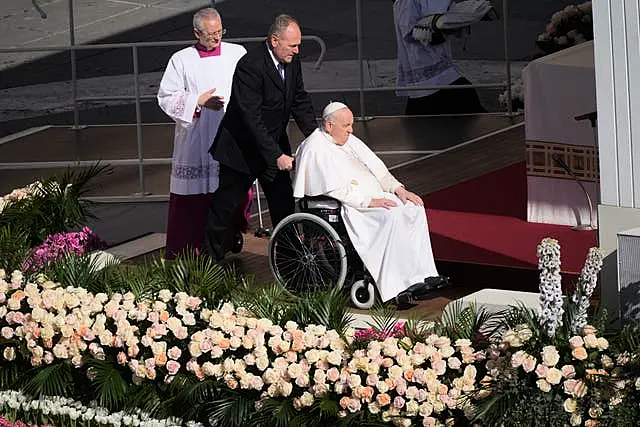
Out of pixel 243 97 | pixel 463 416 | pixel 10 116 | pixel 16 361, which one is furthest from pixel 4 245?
pixel 10 116

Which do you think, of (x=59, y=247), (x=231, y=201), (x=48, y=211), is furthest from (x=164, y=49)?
(x=59, y=247)

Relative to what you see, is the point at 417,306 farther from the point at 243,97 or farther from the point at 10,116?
the point at 10,116

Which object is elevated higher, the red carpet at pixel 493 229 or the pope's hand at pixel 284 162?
the pope's hand at pixel 284 162

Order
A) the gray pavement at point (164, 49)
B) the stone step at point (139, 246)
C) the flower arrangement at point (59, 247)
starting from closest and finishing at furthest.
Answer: the flower arrangement at point (59, 247)
the stone step at point (139, 246)
the gray pavement at point (164, 49)

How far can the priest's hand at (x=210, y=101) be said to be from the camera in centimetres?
943

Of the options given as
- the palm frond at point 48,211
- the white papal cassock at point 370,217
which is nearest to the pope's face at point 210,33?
the palm frond at point 48,211

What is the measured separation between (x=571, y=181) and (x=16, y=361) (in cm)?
344

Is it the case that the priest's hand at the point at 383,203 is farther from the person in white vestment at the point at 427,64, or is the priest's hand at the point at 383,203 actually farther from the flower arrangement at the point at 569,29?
the person in white vestment at the point at 427,64

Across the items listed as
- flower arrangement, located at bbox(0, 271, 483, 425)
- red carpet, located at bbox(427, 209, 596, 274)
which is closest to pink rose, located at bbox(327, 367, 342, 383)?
flower arrangement, located at bbox(0, 271, 483, 425)

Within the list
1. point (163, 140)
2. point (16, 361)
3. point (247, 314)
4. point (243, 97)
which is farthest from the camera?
point (163, 140)

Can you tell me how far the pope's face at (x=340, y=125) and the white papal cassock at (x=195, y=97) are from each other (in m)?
1.09

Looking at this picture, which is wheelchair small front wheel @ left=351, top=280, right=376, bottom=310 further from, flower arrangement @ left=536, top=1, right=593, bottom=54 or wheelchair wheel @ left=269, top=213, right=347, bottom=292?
flower arrangement @ left=536, top=1, right=593, bottom=54

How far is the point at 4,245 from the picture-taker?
8.40 meters

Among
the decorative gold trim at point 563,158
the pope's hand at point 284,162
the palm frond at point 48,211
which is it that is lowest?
the palm frond at point 48,211
